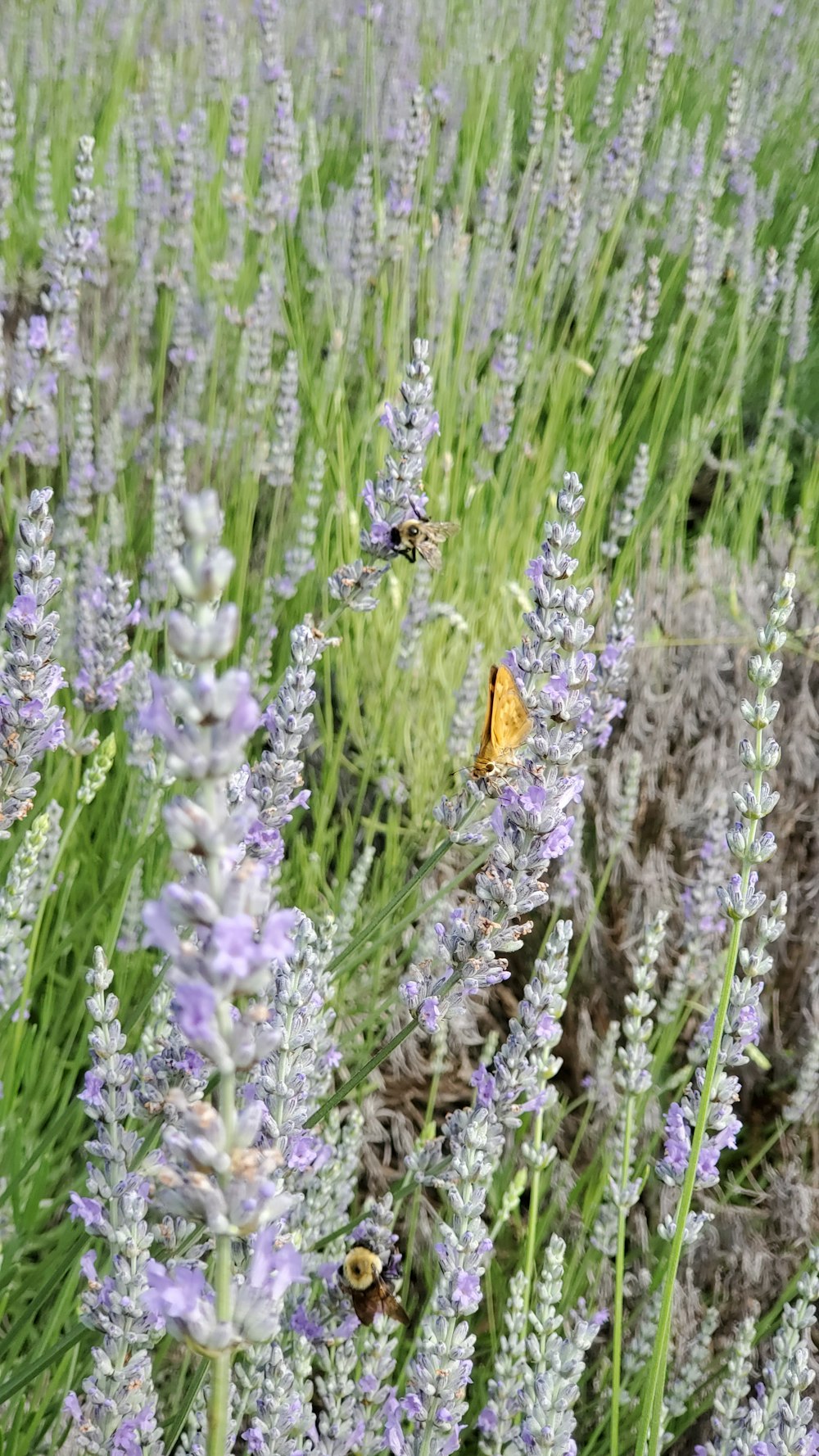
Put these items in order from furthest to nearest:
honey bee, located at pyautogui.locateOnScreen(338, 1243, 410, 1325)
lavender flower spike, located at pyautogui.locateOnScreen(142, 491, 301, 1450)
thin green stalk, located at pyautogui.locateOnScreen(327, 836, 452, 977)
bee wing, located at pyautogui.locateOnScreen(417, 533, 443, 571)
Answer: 1. bee wing, located at pyautogui.locateOnScreen(417, 533, 443, 571)
2. honey bee, located at pyautogui.locateOnScreen(338, 1243, 410, 1325)
3. thin green stalk, located at pyautogui.locateOnScreen(327, 836, 452, 977)
4. lavender flower spike, located at pyautogui.locateOnScreen(142, 491, 301, 1450)

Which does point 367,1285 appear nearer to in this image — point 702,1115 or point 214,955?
point 702,1115

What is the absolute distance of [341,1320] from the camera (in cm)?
122

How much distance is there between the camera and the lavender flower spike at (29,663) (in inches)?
41.6

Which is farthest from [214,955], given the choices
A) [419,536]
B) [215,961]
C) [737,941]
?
[419,536]

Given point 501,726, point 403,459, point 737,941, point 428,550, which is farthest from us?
point 428,550

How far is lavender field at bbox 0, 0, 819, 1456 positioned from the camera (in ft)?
3.19

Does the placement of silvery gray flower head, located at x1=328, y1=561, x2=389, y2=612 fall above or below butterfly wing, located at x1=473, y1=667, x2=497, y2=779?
above

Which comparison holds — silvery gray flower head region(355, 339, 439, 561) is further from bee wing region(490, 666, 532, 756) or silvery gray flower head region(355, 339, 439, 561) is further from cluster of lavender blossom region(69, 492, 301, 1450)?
cluster of lavender blossom region(69, 492, 301, 1450)

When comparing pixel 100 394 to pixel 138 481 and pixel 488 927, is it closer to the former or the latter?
pixel 138 481

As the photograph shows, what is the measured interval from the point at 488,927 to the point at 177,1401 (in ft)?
2.90

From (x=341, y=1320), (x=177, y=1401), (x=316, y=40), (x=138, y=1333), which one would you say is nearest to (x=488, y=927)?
(x=138, y=1333)

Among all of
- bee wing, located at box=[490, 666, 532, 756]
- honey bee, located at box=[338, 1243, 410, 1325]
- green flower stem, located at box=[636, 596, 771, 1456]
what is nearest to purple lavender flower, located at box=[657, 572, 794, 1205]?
green flower stem, located at box=[636, 596, 771, 1456]

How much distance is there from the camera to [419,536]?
1.45 m

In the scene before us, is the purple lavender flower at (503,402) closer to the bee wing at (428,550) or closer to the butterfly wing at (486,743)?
the bee wing at (428,550)
